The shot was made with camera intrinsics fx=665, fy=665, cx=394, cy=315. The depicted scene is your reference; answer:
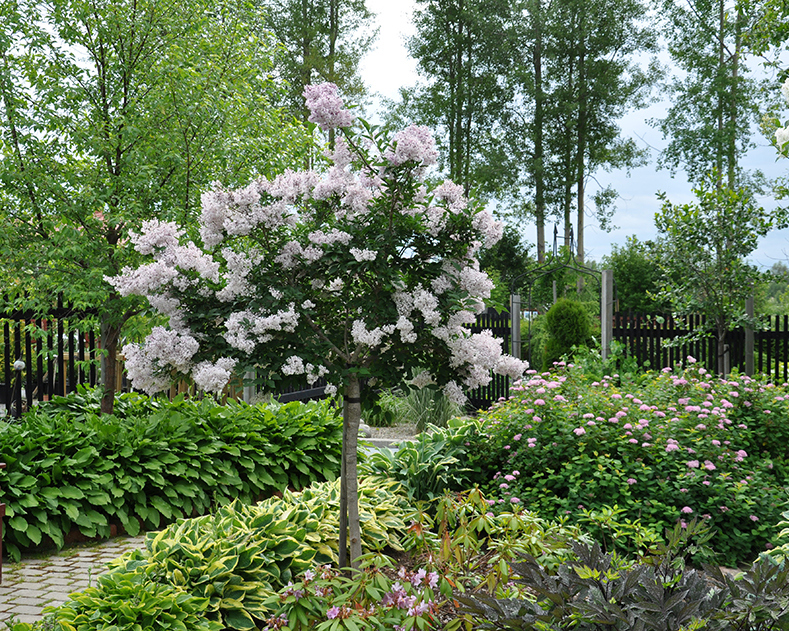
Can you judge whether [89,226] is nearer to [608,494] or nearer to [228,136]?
[228,136]

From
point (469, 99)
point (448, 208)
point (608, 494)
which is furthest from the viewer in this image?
point (469, 99)

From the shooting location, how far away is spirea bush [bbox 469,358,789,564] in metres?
4.30

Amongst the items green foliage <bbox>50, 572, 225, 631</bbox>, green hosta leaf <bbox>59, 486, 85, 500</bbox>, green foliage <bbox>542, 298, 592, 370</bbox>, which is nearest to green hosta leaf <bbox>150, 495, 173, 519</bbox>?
green hosta leaf <bbox>59, 486, 85, 500</bbox>

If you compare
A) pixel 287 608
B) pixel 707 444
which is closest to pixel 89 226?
pixel 287 608

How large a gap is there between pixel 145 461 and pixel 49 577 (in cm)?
110

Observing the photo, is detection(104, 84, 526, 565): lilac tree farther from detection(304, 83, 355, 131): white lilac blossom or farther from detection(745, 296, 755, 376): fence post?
detection(745, 296, 755, 376): fence post

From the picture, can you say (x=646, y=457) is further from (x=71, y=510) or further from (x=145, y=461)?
(x=71, y=510)

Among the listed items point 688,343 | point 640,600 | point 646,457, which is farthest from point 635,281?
point 640,600

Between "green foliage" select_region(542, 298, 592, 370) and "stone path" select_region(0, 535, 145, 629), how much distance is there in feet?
25.4

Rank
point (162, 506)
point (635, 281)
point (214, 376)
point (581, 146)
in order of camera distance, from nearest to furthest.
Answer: point (214, 376) < point (162, 506) < point (581, 146) < point (635, 281)

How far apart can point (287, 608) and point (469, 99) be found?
18760 millimetres

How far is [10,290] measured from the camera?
6.56 m

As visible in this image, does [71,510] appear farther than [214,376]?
Yes

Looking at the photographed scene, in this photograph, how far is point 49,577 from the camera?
4.07 m
